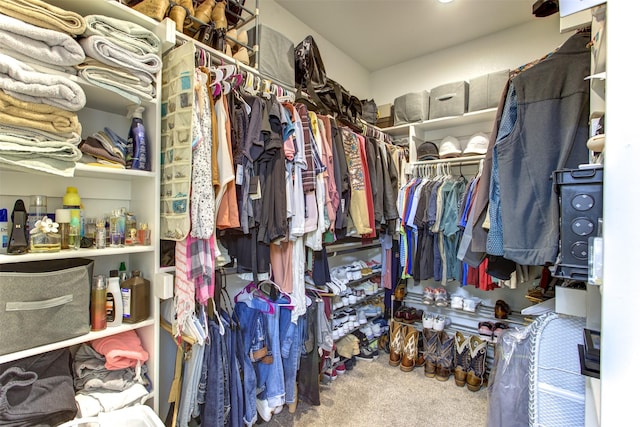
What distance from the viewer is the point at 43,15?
0.97m

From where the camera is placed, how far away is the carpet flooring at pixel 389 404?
1881mm

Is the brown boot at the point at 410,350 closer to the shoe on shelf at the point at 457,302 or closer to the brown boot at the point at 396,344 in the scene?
the brown boot at the point at 396,344

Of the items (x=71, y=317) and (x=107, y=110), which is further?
(x=107, y=110)

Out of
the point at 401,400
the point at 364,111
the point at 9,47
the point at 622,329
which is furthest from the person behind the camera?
the point at 364,111

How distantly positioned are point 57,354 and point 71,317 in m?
0.18

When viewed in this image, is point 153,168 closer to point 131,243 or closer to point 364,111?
point 131,243

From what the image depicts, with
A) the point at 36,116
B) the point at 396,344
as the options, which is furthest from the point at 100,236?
the point at 396,344

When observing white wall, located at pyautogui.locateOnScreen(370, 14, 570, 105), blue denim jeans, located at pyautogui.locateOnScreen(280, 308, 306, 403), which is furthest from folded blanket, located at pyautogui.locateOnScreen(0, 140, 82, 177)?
white wall, located at pyautogui.locateOnScreen(370, 14, 570, 105)

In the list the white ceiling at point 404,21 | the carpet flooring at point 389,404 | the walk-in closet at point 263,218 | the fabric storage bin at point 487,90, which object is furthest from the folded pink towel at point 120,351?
the fabric storage bin at point 487,90

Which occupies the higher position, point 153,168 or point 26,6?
point 26,6

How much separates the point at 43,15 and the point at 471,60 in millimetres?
3122

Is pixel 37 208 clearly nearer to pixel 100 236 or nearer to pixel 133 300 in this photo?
pixel 100 236

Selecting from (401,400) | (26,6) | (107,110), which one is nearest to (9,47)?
(26,6)

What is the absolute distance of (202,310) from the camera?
137 centimetres
